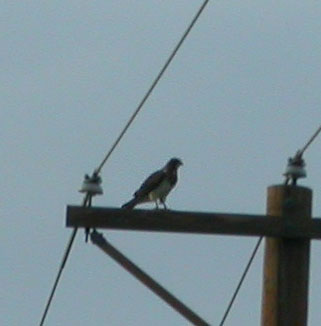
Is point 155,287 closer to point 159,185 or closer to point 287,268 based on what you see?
point 287,268

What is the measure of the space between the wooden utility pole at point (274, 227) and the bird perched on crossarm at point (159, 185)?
5.90 m

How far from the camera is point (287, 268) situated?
6340 mm

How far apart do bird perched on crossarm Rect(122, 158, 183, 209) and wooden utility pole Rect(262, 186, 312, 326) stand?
6.15 meters

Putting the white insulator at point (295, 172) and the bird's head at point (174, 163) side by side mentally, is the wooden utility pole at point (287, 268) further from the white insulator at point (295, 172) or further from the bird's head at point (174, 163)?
the bird's head at point (174, 163)

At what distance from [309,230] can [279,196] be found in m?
0.26

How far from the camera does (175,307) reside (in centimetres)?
652

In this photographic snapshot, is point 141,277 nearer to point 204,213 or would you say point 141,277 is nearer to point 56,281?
point 204,213

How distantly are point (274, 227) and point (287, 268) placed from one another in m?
0.26

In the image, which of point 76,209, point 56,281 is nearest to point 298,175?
point 76,209

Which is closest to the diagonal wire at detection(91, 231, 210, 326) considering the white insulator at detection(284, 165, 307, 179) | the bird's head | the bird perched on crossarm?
the white insulator at detection(284, 165, 307, 179)

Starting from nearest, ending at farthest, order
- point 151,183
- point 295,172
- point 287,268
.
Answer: point 287,268
point 295,172
point 151,183

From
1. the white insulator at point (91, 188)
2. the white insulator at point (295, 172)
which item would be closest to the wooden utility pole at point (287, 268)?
the white insulator at point (295, 172)

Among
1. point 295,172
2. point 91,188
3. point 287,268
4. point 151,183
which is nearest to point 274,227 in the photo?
point 287,268

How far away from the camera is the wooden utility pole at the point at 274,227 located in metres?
6.32
